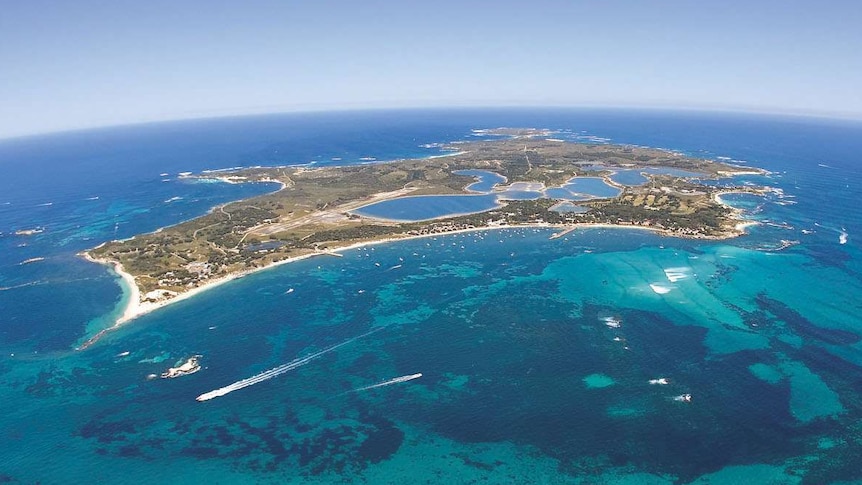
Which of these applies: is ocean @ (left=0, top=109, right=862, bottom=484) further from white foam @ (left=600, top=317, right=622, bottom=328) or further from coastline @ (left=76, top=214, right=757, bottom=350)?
coastline @ (left=76, top=214, right=757, bottom=350)

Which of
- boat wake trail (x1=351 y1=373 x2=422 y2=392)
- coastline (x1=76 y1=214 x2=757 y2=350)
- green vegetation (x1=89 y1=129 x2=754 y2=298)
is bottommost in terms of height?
boat wake trail (x1=351 y1=373 x2=422 y2=392)

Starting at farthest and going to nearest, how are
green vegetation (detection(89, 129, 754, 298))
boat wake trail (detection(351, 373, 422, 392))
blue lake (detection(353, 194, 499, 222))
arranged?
blue lake (detection(353, 194, 499, 222))
green vegetation (detection(89, 129, 754, 298))
boat wake trail (detection(351, 373, 422, 392))

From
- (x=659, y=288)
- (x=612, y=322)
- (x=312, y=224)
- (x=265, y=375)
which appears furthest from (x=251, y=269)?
(x=659, y=288)

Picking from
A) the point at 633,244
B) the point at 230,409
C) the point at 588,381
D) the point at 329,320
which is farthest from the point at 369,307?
the point at 633,244

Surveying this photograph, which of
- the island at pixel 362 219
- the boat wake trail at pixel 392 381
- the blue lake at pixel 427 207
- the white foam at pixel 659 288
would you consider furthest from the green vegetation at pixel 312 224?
the boat wake trail at pixel 392 381

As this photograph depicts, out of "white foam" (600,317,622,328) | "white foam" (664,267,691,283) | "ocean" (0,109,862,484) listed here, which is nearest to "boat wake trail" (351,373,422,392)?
"ocean" (0,109,862,484)

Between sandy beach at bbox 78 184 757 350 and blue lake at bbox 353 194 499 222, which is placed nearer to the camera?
sandy beach at bbox 78 184 757 350

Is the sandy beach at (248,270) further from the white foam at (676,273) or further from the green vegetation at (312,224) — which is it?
the white foam at (676,273)

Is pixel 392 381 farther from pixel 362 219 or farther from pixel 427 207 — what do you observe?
pixel 427 207
